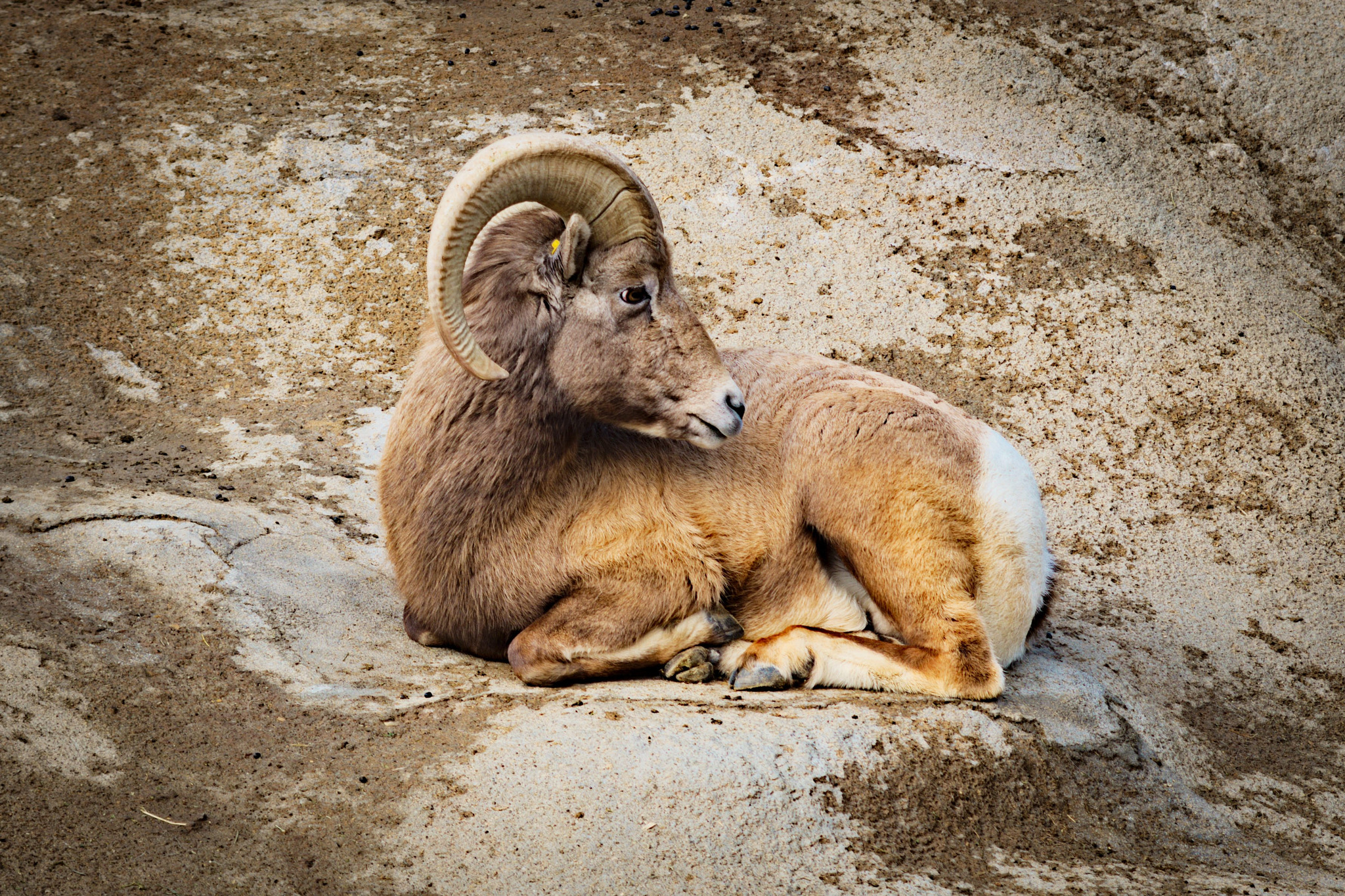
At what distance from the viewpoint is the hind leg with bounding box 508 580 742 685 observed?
489cm

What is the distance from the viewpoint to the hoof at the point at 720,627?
5.18 meters

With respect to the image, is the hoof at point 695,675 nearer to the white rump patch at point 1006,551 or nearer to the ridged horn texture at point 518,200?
the white rump patch at point 1006,551

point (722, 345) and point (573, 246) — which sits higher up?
point (573, 246)

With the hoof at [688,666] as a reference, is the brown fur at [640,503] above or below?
above

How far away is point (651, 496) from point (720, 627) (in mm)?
677

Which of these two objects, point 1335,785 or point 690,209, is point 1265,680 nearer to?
point 1335,785

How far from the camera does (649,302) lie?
4879 millimetres

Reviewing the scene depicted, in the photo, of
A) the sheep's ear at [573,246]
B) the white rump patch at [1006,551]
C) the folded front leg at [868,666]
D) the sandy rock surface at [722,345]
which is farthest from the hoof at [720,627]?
the sheep's ear at [573,246]

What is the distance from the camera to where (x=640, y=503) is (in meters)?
5.18

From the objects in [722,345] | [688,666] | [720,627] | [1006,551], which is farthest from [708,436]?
[722,345]

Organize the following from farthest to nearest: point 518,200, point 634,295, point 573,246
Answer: point 634,295
point 573,246
point 518,200

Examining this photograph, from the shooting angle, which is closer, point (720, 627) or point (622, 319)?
point (622, 319)

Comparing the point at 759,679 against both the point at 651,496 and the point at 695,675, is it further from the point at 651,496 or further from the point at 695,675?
the point at 651,496

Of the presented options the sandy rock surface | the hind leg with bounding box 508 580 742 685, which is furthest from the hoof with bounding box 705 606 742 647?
the sandy rock surface
